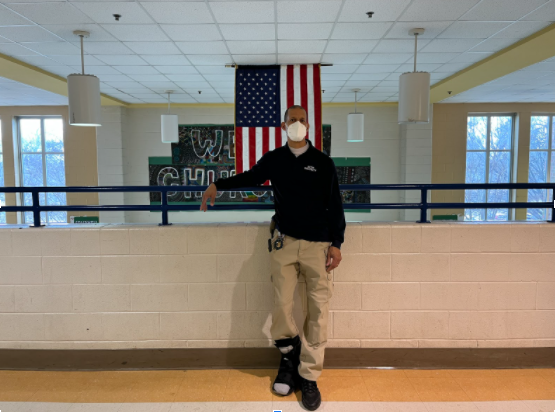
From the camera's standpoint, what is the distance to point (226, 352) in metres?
2.48

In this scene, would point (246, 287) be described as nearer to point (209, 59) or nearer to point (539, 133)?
point (209, 59)

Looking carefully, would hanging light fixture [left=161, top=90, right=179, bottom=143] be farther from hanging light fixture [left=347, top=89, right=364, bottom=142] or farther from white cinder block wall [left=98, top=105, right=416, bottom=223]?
hanging light fixture [left=347, top=89, right=364, bottom=142]

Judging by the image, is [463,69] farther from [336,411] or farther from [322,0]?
[336,411]

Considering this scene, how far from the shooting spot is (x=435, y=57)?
5.16 m

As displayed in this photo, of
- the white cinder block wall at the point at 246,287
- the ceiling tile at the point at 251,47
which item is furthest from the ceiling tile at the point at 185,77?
the white cinder block wall at the point at 246,287

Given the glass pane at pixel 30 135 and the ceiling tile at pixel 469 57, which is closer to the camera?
the ceiling tile at pixel 469 57

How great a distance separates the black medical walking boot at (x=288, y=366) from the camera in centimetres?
219

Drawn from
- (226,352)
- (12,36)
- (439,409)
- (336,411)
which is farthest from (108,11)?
(439,409)

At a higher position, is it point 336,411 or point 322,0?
point 322,0

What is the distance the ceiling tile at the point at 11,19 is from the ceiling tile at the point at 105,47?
2.30 ft

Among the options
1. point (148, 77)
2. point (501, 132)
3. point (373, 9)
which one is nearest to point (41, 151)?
point (148, 77)

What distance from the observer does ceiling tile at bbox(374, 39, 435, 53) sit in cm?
451

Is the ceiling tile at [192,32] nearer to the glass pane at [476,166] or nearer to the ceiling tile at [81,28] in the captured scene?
the ceiling tile at [81,28]

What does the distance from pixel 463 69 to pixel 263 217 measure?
4779mm
